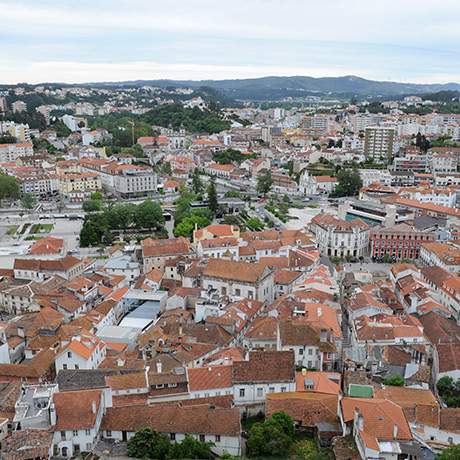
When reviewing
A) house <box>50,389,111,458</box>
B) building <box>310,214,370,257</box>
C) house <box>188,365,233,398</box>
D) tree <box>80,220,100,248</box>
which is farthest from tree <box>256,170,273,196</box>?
house <box>50,389,111,458</box>

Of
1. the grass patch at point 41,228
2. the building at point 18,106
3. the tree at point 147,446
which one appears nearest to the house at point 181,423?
the tree at point 147,446

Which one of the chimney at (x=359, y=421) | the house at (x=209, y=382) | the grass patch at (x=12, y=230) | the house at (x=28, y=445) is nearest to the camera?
the house at (x=28, y=445)

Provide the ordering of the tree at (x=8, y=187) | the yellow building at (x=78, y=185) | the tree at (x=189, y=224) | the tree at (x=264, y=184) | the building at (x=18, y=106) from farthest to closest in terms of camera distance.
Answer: the building at (x=18, y=106) → the tree at (x=264, y=184) → the yellow building at (x=78, y=185) → the tree at (x=8, y=187) → the tree at (x=189, y=224)

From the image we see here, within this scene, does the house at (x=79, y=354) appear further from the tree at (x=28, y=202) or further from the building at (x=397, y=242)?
the tree at (x=28, y=202)

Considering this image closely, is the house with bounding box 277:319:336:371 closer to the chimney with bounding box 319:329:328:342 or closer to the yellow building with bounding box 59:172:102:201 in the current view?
the chimney with bounding box 319:329:328:342

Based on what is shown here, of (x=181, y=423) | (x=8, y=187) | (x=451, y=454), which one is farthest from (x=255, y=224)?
(x=451, y=454)

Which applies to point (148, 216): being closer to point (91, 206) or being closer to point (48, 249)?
point (91, 206)
